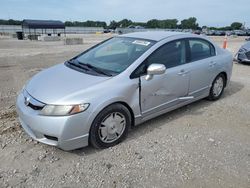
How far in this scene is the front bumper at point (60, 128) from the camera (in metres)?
2.88

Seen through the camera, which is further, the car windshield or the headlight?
the car windshield

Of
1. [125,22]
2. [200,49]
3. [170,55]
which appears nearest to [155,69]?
[170,55]

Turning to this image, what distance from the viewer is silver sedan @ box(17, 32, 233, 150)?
295 cm

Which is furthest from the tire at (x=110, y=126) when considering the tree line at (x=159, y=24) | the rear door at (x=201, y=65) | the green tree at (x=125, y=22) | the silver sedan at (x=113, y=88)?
the green tree at (x=125, y=22)

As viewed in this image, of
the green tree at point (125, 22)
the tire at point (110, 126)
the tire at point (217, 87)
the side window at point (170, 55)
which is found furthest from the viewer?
the green tree at point (125, 22)

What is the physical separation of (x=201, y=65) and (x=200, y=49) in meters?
0.37

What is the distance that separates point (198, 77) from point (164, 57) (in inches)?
38.7

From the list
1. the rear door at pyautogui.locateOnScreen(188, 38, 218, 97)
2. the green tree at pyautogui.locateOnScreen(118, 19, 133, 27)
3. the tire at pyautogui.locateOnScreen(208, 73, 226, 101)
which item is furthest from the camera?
the green tree at pyautogui.locateOnScreen(118, 19, 133, 27)

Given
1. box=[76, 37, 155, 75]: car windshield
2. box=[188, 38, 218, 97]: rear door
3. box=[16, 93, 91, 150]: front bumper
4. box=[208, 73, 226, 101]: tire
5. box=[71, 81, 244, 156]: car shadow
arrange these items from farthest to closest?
box=[208, 73, 226, 101]: tire
box=[188, 38, 218, 97]: rear door
box=[76, 37, 155, 75]: car windshield
box=[71, 81, 244, 156]: car shadow
box=[16, 93, 91, 150]: front bumper

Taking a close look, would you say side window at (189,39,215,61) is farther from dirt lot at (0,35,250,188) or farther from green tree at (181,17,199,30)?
green tree at (181,17,199,30)

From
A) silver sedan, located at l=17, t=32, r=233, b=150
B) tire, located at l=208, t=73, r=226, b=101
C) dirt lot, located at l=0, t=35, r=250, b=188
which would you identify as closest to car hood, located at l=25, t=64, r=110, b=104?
silver sedan, located at l=17, t=32, r=233, b=150

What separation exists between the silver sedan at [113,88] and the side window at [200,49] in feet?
0.06

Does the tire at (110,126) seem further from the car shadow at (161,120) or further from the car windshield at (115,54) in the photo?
the car windshield at (115,54)

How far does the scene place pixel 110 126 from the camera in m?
3.31
